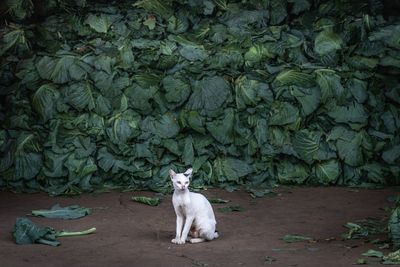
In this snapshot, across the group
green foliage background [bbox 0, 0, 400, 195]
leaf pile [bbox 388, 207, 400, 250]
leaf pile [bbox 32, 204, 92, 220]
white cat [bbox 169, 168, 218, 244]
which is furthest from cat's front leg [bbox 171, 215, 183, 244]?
green foliage background [bbox 0, 0, 400, 195]

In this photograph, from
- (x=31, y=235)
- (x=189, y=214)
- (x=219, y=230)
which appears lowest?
(x=219, y=230)

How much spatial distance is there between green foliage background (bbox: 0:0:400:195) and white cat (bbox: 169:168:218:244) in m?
2.58

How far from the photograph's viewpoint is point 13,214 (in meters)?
8.05

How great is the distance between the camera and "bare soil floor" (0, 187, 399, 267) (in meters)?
6.13

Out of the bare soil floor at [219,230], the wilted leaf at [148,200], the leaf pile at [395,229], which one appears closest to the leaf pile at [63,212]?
the bare soil floor at [219,230]

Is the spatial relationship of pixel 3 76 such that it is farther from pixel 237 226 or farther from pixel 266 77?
pixel 237 226

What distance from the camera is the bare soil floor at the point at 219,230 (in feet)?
20.1

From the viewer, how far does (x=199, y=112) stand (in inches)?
385

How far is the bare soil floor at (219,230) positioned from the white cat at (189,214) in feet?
0.34

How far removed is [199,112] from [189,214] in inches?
127

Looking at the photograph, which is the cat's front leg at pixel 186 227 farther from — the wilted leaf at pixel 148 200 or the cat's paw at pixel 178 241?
the wilted leaf at pixel 148 200

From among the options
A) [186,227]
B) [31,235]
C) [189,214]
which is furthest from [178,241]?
[31,235]

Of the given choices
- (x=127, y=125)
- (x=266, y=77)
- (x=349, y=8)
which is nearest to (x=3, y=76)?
(x=127, y=125)

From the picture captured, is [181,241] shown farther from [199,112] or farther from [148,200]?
[199,112]
